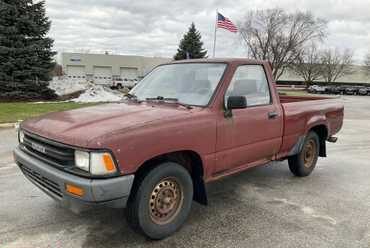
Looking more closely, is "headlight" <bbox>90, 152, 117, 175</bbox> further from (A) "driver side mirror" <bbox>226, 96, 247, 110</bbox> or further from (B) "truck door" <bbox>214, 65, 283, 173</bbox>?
(A) "driver side mirror" <bbox>226, 96, 247, 110</bbox>

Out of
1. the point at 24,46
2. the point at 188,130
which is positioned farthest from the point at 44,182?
the point at 24,46

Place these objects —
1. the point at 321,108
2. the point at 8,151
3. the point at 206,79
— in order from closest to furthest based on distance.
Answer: the point at 206,79 < the point at 321,108 < the point at 8,151

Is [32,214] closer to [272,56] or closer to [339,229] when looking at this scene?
[339,229]

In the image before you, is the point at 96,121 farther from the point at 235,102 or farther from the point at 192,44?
the point at 192,44

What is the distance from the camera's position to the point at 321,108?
608 cm

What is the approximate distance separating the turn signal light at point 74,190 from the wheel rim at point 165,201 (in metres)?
0.71

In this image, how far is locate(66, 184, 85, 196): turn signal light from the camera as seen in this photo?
3.06 meters

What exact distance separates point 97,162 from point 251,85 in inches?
99.0

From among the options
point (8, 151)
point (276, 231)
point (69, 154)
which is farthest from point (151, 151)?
point (8, 151)

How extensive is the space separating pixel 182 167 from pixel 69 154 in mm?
1151

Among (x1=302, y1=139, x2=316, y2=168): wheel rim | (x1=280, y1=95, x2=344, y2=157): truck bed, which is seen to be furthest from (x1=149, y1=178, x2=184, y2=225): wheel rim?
(x1=302, y1=139, x2=316, y2=168): wheel rim

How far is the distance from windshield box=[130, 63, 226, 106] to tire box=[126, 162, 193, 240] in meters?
0.93

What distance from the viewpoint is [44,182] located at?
3523 millimetres

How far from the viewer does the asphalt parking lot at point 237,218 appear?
12.0 ft
